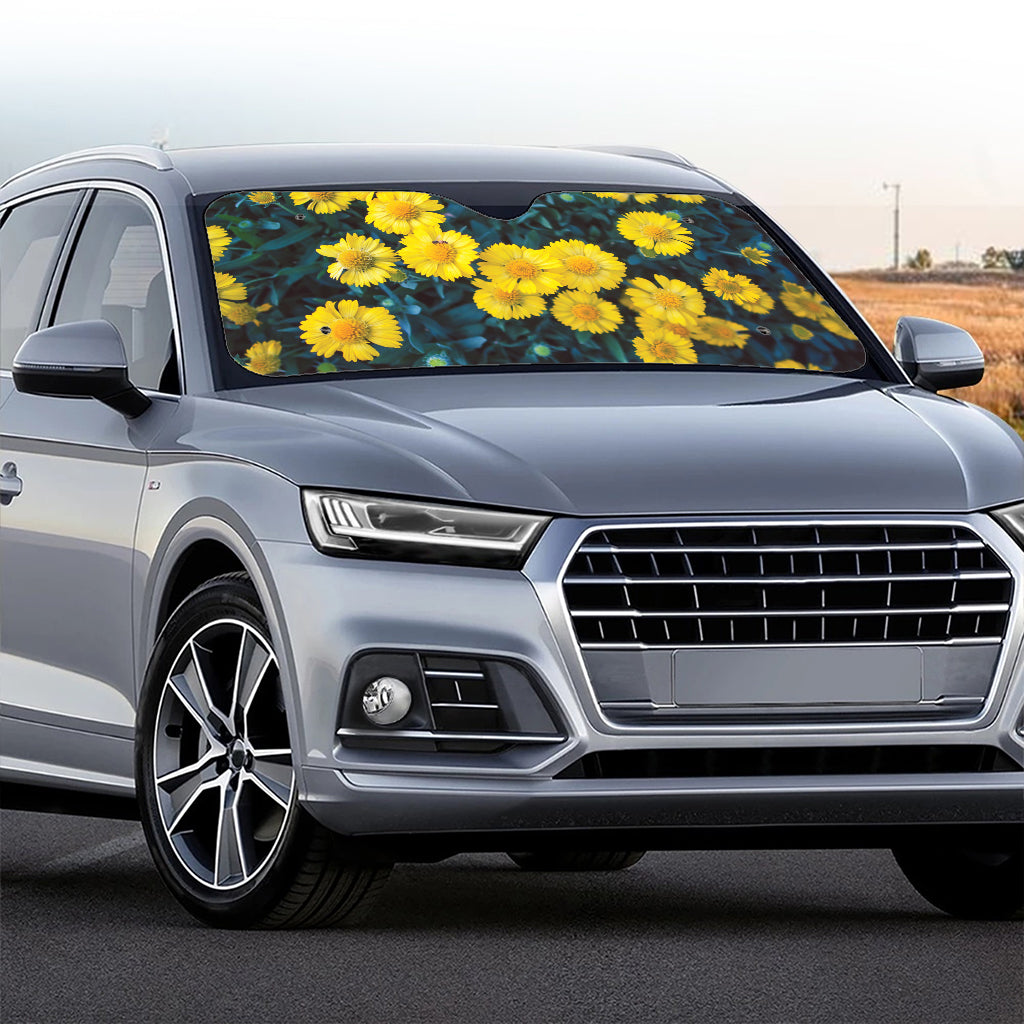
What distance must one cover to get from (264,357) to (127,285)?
937 millimetres

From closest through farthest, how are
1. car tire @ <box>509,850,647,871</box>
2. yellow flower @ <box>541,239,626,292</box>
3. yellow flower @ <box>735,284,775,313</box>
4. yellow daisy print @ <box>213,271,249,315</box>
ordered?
yellow daisy print @ <box>213,271,249,315</box>
yellow flower @ <box>541,239,626,292</box>
yellow flower @ <box>735,284,775,313</box>
car tire @ <box>509,850,647,871</box>

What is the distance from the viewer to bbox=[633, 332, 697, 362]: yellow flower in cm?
777

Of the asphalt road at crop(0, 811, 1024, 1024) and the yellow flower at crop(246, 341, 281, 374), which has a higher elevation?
the yellow flower at crop(246, 341, 281, 374)

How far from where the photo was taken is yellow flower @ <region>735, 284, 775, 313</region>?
813cm

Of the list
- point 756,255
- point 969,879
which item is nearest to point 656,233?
point 756,255

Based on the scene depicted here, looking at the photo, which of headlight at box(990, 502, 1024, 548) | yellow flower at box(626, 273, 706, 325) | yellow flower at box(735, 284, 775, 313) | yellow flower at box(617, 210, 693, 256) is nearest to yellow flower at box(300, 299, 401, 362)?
yellow flower at box(626, 273, 706, 325)

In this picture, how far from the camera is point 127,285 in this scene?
8.23 meters

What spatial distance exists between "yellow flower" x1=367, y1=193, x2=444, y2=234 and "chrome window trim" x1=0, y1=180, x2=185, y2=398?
1.94 feet

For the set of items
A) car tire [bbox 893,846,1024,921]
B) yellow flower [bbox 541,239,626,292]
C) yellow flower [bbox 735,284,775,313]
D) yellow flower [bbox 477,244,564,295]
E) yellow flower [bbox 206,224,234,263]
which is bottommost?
car tire [bbox 893,846,1024,921]

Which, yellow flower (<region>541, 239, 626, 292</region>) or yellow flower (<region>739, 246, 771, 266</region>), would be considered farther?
yellow flower (<region>739, 246, 771, 266</region>)

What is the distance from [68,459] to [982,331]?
44487mm

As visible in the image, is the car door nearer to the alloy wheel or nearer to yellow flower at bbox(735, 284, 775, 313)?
the alloy wheel

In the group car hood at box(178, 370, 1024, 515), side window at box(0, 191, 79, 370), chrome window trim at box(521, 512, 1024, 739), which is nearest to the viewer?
chrome window trim at box(521, 512, 1024, 739)

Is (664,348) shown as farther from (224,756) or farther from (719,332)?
(224,756)
